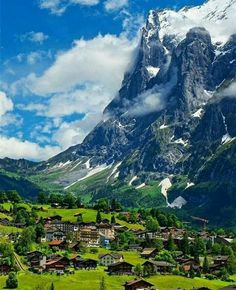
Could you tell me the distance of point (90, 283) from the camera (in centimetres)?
15300

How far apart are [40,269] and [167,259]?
42.2 meters

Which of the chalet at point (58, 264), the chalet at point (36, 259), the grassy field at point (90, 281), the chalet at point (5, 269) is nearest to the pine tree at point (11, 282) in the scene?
the grassy field at point (90, 281)

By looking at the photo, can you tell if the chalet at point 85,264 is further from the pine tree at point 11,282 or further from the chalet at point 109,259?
the pine tree at point 11,282

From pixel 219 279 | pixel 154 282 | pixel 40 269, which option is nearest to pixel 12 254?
pixel 40 269

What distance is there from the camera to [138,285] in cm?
15225

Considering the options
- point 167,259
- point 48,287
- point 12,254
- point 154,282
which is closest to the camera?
point 48,287

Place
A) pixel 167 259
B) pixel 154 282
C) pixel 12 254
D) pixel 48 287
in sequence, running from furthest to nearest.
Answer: pixel 167 259, pixel 12 254, pixel 154 282, pixel 48 287

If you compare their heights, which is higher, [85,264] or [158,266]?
[85,264]

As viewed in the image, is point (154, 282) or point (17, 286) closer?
point (17, 286)

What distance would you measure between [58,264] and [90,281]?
17.7 m

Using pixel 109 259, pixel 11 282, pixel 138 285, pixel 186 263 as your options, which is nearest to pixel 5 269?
pixel 11 282

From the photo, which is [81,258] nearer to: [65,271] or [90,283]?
[65,271]

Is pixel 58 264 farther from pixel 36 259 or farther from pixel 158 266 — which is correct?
pixel 158 266

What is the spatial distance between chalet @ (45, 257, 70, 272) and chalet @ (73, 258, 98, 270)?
301cm
